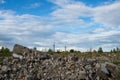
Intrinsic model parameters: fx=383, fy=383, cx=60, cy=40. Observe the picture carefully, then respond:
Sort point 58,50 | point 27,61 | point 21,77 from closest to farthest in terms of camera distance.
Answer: point 21,77
point 27,61
point 58,50

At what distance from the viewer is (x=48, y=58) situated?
2272cm

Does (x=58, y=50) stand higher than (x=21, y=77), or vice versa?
(x=58, y=50)

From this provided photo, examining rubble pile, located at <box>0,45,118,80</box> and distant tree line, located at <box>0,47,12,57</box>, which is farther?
distant tree line, located at <box>0,47,12,57</box>

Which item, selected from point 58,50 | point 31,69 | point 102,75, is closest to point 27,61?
point 31,69

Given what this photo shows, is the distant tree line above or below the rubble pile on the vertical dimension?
above

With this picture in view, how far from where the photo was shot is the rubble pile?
20.2m

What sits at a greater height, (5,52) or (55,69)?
(5,52)

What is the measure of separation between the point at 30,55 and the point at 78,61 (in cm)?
298

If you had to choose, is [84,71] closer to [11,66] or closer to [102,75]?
[102,75]

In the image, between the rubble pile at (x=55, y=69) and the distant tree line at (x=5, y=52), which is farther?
the distant tree line at (x=5, y=52)

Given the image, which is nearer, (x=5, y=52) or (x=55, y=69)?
(x=55, y=69)

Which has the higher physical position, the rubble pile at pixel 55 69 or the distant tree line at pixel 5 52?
the distant tree line at pixel 5 52

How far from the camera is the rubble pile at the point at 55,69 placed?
20.2 metres

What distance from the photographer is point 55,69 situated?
20.9 meters
